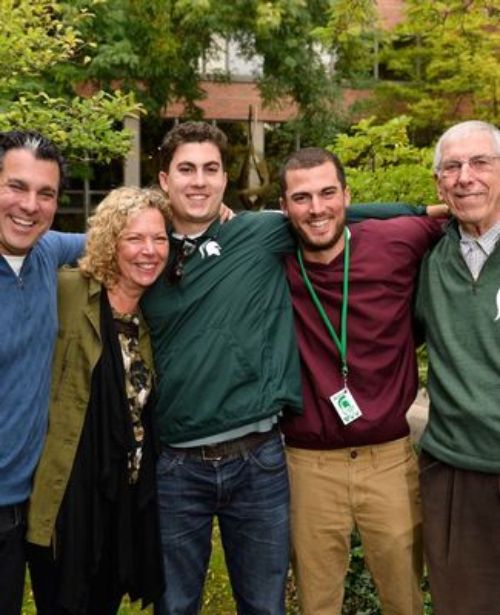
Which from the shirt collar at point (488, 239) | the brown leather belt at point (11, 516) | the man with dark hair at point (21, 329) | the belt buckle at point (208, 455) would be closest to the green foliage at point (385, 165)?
the shirt collar at point (488, 239)

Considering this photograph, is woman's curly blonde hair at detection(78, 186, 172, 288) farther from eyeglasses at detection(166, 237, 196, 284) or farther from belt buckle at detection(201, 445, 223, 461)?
belt buckle at detection(201, 445, 223, 461)

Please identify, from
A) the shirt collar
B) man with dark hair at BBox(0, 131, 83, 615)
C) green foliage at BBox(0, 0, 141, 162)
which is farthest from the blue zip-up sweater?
green foliage at BBox(0, 0, 141, 162)

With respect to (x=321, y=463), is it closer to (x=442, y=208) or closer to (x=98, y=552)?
(x=98, y=552)

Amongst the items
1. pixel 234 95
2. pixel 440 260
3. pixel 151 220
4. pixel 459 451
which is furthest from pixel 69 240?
pixel 234 95

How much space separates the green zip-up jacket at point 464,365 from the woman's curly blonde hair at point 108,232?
4.32 feet

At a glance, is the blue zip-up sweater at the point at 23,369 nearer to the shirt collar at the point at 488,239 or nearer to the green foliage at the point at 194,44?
the shirt collar at the point at 488,239

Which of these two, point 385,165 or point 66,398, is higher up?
point 385,165

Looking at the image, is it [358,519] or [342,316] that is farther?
[358,519]

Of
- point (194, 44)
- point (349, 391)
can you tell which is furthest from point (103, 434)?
point (194, 44)

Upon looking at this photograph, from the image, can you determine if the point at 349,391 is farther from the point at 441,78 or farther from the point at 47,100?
the point at 441,78

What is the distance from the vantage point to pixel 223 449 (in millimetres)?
3611

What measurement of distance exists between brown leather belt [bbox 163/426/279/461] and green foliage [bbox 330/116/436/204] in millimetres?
2517

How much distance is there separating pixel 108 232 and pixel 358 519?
1.73 metres

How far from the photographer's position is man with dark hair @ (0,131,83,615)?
10.5 feet
